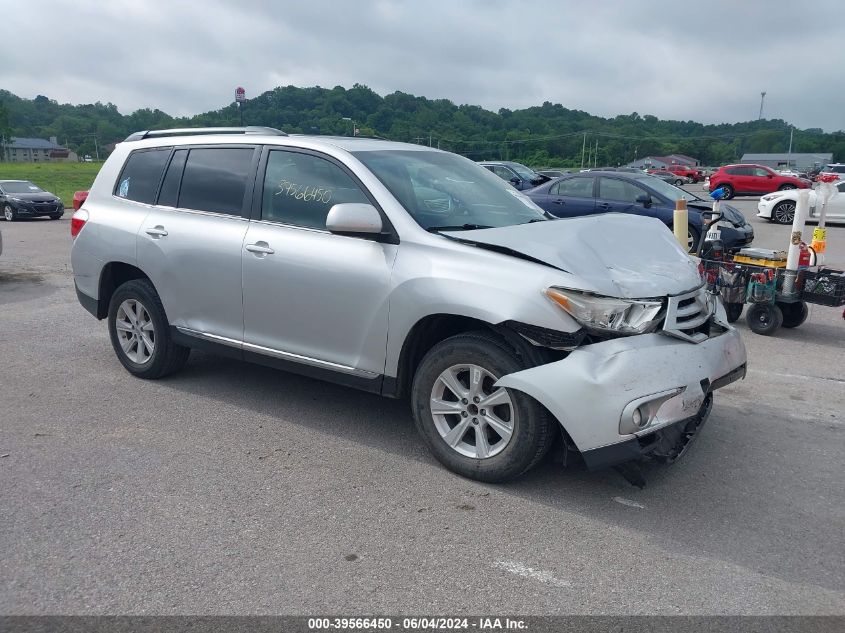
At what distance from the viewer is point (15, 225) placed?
69.9 feet

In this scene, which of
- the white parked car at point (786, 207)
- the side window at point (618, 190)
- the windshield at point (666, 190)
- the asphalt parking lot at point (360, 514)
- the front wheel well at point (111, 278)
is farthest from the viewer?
the white parked car at point (786, 207)

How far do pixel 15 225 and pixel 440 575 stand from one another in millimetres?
22058

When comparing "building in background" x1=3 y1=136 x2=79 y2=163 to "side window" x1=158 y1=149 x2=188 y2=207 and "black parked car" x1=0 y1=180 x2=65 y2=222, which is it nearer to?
"black parked car" x1=0 y1=180 x2=65 y2=222

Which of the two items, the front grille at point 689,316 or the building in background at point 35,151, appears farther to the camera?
the building in background at point 35,151

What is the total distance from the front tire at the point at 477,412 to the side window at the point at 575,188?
36.2 feet

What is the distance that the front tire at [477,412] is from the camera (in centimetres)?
377

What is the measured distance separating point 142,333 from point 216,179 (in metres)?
1.42

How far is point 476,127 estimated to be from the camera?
69.3 meters

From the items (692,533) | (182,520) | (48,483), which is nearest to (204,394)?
(48,483)

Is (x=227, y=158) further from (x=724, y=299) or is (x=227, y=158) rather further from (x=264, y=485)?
(x=724, y=299)

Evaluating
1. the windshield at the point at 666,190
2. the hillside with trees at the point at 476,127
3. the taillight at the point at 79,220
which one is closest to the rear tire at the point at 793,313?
the windshield at the point at 666,190

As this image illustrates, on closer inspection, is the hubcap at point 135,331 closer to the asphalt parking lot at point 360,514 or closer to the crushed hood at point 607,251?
the asphalt parking lot at point 360,514

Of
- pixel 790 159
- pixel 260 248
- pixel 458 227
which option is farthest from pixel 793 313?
pixel 790 159

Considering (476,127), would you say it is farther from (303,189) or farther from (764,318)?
(303,189)
